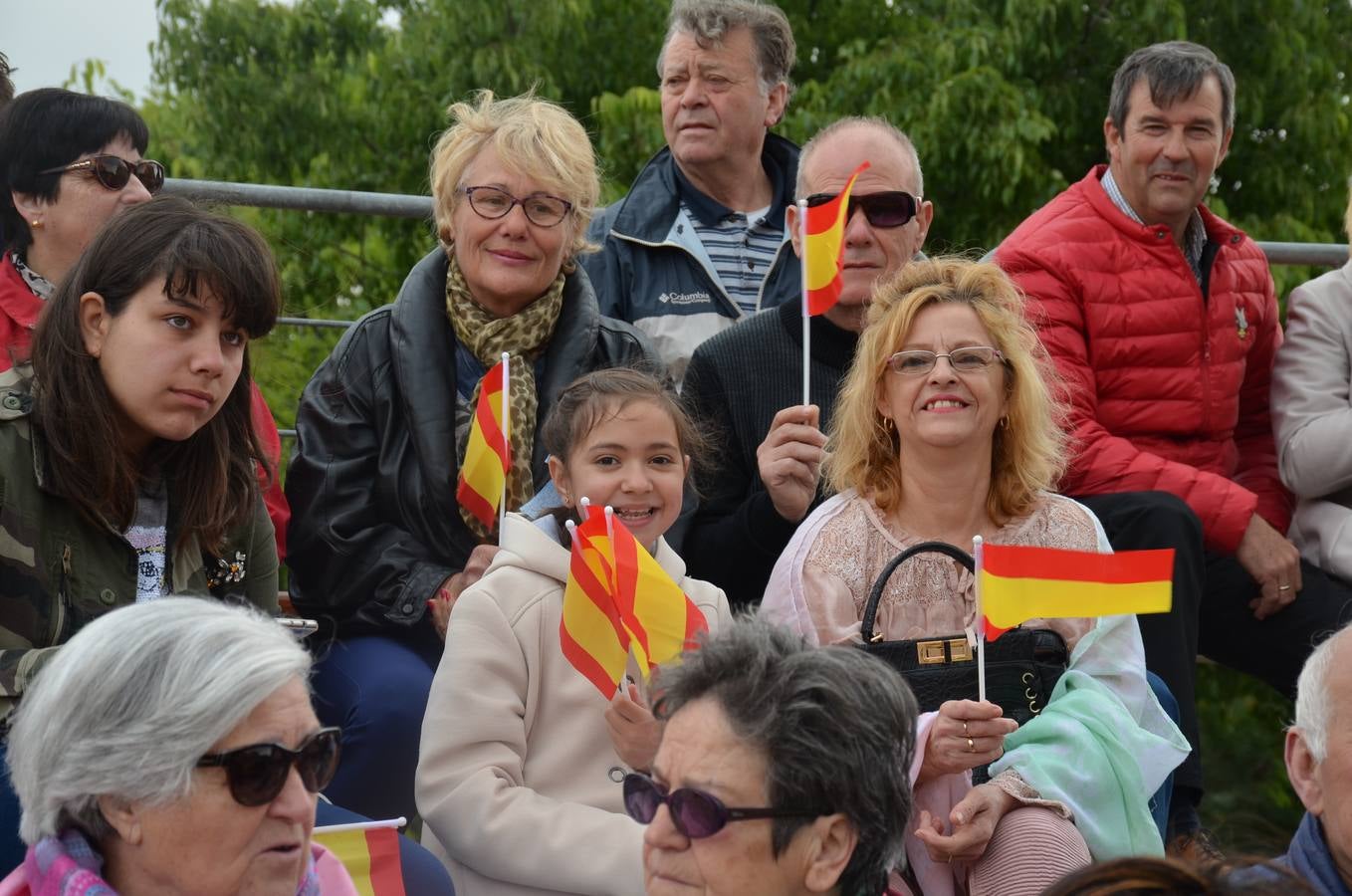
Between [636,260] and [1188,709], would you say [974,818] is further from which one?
Result: [636,260]

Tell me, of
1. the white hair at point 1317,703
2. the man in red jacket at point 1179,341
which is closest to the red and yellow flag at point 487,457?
the man in red jacket at point 1179,341

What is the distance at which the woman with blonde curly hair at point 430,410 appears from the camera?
14.8 ft

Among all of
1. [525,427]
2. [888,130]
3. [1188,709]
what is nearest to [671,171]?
[888,130]

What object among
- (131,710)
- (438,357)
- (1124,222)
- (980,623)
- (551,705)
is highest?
(1124,222)

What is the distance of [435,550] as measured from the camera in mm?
4859

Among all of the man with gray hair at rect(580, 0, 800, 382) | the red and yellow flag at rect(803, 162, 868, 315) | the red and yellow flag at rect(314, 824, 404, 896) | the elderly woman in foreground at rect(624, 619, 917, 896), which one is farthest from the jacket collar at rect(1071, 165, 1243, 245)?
the red and yellow flag at rect(314, 824, 404, 896)

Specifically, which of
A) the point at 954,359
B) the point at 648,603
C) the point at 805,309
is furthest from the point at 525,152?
the point at 648,603

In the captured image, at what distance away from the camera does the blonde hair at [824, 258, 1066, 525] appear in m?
4.61

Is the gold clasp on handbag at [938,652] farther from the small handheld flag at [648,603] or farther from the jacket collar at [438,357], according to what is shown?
the jacket collar at [438,357]

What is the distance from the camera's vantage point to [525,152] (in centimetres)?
504

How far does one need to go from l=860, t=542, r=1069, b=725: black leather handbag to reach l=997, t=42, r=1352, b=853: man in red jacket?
1195 mm

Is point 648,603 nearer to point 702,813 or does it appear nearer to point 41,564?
point 702,813

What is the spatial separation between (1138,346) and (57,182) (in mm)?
3020

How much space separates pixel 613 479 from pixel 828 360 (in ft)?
3.84
